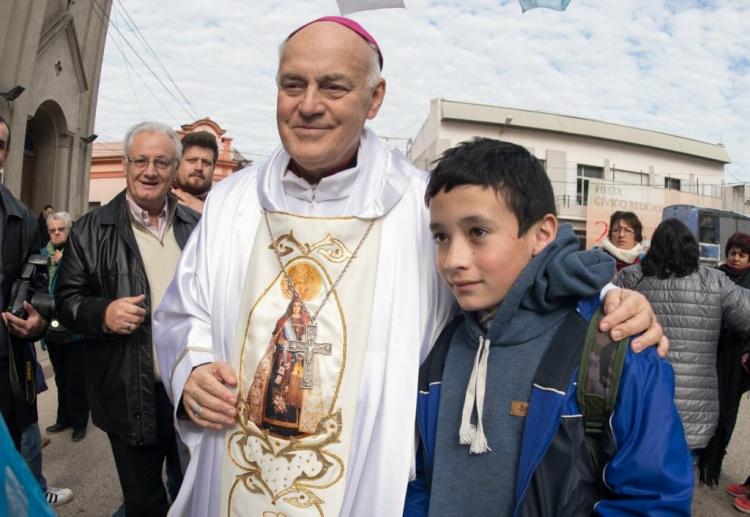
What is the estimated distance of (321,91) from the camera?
5.03 ft

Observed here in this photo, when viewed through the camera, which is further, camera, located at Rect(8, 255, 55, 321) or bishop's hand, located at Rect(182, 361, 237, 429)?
camera, located at Rect(8, 255, 55, 321)

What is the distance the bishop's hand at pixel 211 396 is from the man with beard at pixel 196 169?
1.99m

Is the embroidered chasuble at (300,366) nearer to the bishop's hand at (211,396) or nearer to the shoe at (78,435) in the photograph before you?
the bishop's hand at (211,396)

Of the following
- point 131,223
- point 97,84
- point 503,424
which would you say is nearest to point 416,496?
point 503,424

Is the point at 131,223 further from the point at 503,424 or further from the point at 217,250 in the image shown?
the point at 503,424

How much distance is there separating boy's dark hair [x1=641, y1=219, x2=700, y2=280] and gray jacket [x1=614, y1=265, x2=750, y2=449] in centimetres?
7

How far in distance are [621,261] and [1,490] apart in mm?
4383

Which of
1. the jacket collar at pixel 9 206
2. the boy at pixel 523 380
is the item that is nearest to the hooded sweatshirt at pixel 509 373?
the boy at pixel 523 380

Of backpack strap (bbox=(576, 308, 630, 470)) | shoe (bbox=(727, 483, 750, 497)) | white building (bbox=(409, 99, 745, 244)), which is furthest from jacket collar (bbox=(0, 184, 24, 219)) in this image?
white building (bbox=(409, 99, 745, 244))

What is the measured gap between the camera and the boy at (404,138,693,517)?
1.12m

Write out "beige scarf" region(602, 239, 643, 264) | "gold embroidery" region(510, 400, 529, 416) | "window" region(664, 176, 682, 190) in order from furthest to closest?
"window" region(664, 176, 682, 190), "beige scarf" region(602, 239, 643, 264), "gold embroidery" region(510, 400, 529, 416)

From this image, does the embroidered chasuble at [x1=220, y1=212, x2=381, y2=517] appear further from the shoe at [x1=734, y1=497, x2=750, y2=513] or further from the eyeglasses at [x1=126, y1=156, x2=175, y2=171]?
the shoe at [x1=734, y1=497, x2=750, y2=513]

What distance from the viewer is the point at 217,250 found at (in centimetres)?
168

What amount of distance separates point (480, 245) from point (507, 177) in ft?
0.55
